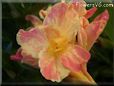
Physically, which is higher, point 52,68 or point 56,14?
point 56,14

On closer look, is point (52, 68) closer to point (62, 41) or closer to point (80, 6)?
point (62, 41)

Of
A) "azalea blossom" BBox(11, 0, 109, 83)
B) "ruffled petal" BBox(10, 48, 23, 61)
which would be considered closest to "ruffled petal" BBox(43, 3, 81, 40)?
"azalea blossom" BBox(11, 0, 109, 83)

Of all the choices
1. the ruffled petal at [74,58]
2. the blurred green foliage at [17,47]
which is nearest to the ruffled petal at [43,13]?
the blurred green foliage at [17,47]

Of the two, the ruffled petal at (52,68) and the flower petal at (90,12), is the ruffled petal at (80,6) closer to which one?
the flower petal at (90,12)

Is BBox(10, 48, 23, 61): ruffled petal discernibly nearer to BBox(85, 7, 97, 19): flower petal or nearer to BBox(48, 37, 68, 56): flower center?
BBox(48, 37, 68, 56): flower center

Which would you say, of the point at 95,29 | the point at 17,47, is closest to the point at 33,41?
the point at 17,47

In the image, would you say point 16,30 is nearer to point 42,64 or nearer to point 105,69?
point 42,64
